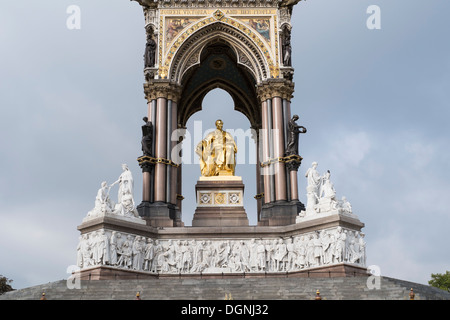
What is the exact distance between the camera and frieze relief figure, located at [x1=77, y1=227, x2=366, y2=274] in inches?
1017

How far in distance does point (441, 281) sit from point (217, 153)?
24222 millimetres

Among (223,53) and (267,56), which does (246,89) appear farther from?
(267,56)

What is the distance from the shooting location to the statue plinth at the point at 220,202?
3067cm

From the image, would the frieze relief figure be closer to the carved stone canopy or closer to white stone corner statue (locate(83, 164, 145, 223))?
white stone corner statue (locate(83, 164, 145, 223))

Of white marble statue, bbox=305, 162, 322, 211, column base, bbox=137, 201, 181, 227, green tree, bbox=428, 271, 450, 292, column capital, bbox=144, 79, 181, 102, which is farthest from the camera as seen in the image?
green tree, bbox=428, 271, 450, 292

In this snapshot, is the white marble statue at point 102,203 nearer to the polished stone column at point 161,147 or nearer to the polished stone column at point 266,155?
the polished stone column at point 161,147

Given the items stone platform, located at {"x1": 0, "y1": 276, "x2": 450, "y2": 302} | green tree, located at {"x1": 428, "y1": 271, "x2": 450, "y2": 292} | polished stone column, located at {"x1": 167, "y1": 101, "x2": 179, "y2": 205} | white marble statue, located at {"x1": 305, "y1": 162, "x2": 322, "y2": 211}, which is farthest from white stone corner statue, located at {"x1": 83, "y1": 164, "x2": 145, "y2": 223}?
green tree, located at {"x1": 428, "y1": 271, "x2": 450, "y2": 292}

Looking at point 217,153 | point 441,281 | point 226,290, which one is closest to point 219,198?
point 217,153

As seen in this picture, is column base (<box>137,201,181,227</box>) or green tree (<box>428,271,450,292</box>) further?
green tree (<box>428,271,450,292</box>)

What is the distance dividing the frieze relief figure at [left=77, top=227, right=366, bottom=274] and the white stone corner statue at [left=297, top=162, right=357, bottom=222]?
0.90 m

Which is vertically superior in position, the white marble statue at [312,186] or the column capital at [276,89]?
the column capital at [276,89]

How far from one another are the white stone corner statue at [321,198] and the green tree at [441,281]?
2397cm

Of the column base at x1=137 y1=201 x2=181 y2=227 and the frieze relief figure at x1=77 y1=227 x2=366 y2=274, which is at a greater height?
the column base at x1=137 y1=201 x2=181 y2=227

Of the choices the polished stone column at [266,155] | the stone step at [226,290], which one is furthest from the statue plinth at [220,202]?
the stone step at [226,290]
